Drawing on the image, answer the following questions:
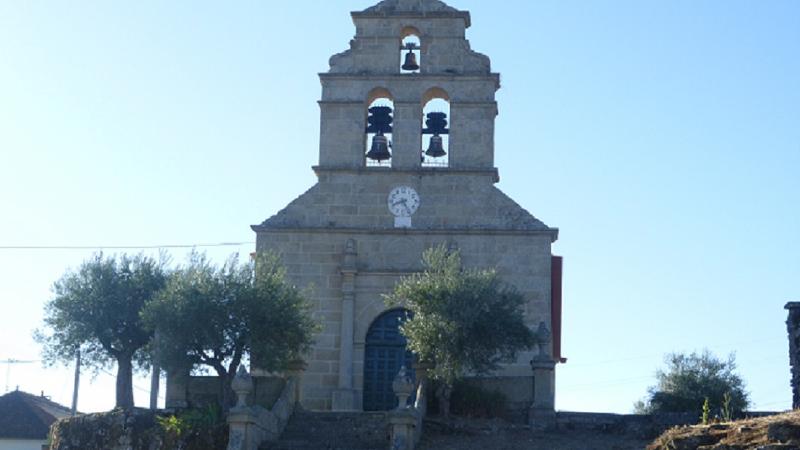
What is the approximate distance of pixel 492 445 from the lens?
29.1 meters

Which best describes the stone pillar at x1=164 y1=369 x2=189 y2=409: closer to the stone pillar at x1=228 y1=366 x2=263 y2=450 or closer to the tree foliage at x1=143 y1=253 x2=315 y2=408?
the tree foliage at x1=143 y1=253 x2=315 y2=408

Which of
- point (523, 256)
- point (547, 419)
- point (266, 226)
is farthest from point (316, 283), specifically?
point (547, 419)

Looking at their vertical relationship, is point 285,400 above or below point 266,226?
below

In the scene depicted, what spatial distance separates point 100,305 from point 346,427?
7635 mm

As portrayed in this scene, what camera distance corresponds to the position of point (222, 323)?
104 ft

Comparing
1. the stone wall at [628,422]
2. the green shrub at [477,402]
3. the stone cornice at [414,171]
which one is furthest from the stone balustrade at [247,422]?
the stone cornice at [414,171]

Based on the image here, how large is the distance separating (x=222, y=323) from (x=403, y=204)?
818cm

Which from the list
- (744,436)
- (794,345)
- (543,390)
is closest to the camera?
(744,436)

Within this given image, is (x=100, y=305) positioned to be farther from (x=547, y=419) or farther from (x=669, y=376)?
(x=669, y=376)

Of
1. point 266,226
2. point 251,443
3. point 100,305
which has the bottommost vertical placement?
point 251,443

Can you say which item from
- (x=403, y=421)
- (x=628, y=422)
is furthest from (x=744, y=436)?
(x=628, y=422)

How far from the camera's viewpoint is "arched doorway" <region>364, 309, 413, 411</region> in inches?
1464

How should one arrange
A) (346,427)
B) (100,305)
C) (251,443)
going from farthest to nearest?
Answer: (100,305), (346,427), (251,443)

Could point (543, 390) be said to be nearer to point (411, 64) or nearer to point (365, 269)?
point (365, 269)
